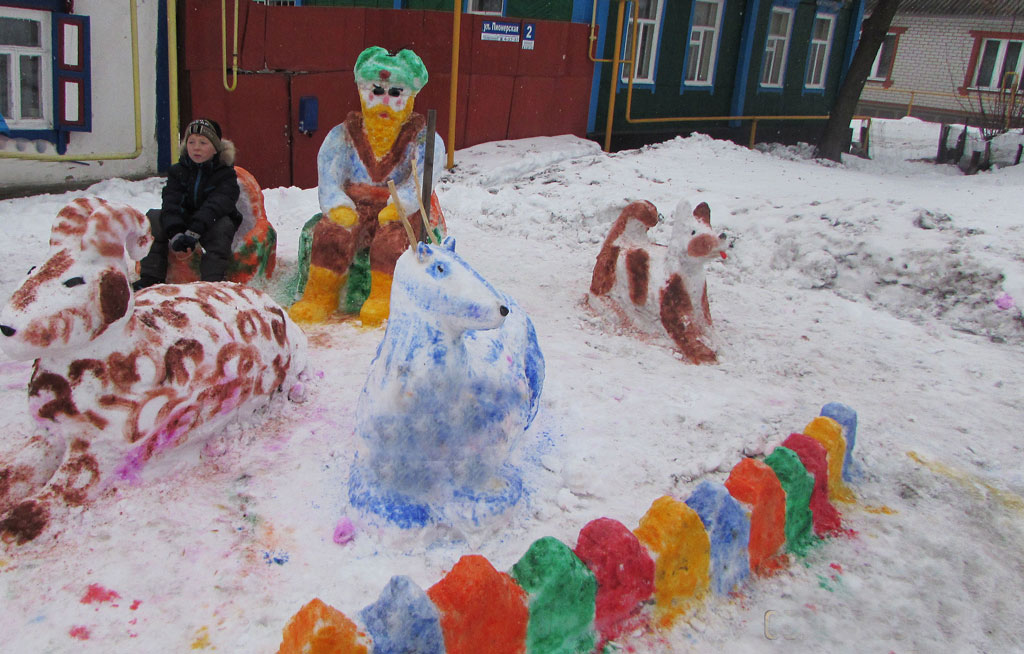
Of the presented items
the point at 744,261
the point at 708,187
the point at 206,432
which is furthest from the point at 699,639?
the point at 708,187

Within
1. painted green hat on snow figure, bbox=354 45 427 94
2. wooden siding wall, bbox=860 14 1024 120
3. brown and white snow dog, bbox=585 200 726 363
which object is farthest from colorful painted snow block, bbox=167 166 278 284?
wooden siding wall, bbox=860 14 1024 120

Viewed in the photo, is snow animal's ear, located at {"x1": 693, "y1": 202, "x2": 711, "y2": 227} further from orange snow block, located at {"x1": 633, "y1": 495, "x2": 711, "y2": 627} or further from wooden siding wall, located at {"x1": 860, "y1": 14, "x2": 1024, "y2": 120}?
wooden siding wall, located at {"x1": 860, "y1": 14, "x2": 1024, "y2": 120}

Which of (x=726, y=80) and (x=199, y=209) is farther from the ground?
(x=726, y=80)

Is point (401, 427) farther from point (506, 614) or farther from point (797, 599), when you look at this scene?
point (797, 599)

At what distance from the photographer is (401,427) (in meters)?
2.50

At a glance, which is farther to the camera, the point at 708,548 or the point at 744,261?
the point at 744,261

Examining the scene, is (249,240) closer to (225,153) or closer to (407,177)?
(225,153)

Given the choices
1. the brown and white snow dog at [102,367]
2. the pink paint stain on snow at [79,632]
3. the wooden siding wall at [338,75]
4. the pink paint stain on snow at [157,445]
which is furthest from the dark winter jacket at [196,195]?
the wooden siding wall at [338,75]

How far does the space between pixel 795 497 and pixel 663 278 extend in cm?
186

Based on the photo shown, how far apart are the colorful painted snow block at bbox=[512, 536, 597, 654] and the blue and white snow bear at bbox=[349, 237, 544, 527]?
1.45ft

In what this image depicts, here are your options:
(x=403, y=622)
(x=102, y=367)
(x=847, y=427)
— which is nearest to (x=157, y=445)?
(x=102, y=367)

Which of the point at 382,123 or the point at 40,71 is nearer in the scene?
the point at 382,123

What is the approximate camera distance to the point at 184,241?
173 inches

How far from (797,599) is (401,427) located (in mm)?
1334
